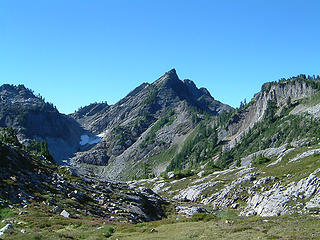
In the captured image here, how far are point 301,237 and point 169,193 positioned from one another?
116687 mm

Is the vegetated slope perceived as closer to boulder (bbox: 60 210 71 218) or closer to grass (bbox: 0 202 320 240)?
boulder (bbox: 60 210 71 218)

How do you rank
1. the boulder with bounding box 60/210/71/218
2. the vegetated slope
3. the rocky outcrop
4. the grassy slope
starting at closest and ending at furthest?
the grassy slope, the boulder with bounding box 60/210/71/218, the vegetated slope, the rocky outcrop

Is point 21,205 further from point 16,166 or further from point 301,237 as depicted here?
point 301,237

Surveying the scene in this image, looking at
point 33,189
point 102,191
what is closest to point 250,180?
point 102,191

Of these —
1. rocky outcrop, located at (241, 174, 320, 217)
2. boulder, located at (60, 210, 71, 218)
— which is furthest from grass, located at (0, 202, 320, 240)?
rocky outcrop, located at (241, 174, 320, 217)

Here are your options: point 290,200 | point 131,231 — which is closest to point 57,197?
point 131,231

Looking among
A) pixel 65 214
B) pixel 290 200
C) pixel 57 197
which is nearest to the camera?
pixel 65 214

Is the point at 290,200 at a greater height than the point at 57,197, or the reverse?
the point at 57,197

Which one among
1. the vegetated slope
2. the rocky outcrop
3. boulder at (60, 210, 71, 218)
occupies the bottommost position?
the rocky outcrop

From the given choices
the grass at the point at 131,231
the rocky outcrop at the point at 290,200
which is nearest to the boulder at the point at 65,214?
the grass at the point at 131,231

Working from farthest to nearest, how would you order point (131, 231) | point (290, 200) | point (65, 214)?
1. point (290, 200)
2. point (65, 214)
3. point (131, 231)

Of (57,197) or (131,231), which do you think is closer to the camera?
(131,231)

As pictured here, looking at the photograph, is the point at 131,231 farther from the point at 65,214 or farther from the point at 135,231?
the point at 65,214

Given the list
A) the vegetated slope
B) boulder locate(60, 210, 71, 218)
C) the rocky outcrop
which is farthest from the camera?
the rocky outcrop
